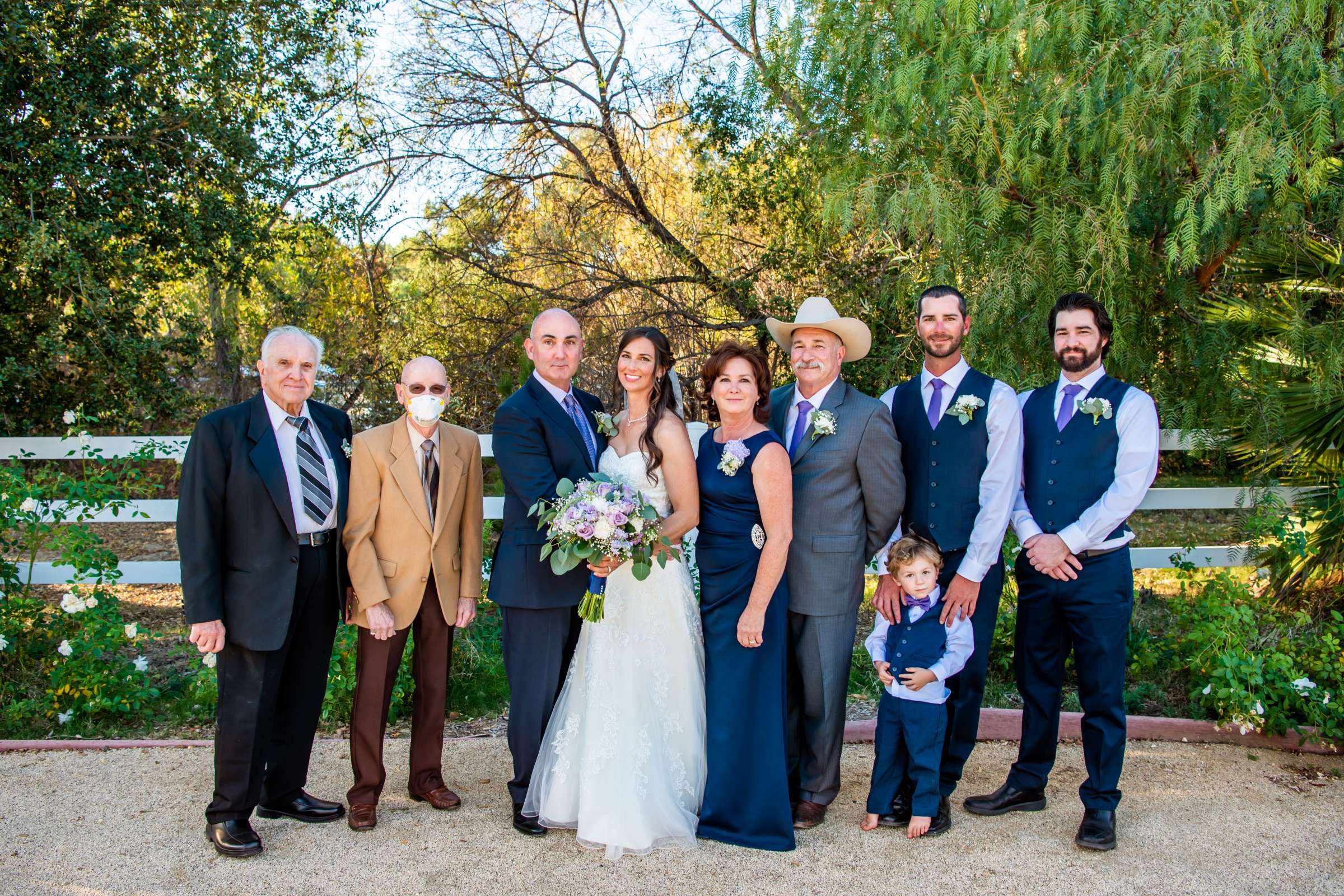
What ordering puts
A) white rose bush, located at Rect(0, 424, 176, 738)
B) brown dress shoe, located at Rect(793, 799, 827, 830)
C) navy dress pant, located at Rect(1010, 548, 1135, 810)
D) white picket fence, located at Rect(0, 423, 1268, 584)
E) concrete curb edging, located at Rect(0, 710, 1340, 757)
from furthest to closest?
white picket fence, located at Rect(0, 423, 1268, 584) → white rose bush, located at Rect(0, 424, 176, 738) → concrete curb edging, located at Rect(0, 710, 1340, 757) → brown dress shoe, located at Rect(793, 799, 827, 830) → navy dress pant, located at Rect(1010, 548, 1135, 810)

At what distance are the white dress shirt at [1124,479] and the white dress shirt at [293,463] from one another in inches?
116

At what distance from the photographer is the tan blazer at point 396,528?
12.4 feet

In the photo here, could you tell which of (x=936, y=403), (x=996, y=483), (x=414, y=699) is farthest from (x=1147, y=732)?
(x=414, y=699)

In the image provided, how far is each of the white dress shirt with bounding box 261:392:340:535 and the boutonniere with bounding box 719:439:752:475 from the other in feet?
5.22

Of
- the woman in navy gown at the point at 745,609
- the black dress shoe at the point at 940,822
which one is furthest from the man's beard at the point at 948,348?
the black dress shoe at the point at 940,822

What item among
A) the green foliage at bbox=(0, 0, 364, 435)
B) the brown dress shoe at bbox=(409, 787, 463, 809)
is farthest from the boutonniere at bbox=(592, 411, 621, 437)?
the green foliage at bbox=(0, 0, 364, 435)

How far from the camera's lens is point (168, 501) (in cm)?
615

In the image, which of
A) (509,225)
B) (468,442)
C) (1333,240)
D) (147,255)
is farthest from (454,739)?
(509,225)

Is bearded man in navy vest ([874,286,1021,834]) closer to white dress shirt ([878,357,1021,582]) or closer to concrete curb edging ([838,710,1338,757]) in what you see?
white dress shirt ([878,357,1021,582])

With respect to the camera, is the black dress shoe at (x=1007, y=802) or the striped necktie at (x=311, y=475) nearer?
the striped necktie at (x=311, y=475)

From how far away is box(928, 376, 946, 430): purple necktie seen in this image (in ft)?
12.9

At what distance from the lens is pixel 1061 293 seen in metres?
5.28

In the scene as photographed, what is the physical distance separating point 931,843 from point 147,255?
719 cm

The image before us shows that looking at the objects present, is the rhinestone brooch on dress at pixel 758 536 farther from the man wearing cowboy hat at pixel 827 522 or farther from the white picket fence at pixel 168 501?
the white picket fence at pixel 168 501
